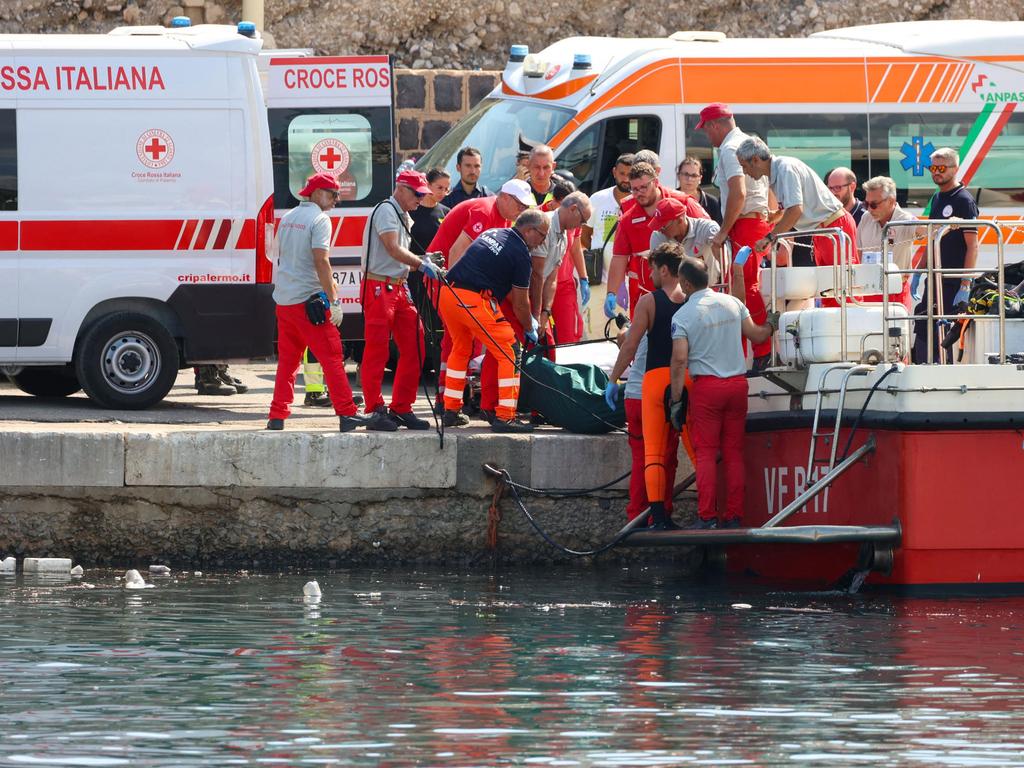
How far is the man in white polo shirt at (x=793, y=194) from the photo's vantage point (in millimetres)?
11555

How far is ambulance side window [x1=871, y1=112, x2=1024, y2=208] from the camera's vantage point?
15.8 metres

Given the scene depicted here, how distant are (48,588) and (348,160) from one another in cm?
599

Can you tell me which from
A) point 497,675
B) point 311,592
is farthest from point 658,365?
point 497,675

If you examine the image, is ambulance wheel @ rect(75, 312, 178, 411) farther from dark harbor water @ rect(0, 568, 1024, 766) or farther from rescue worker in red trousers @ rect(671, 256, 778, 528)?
rescue worker in red trousers @ rect(671, 256, 778, 528)

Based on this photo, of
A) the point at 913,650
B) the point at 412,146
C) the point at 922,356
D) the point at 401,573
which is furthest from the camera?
the point at 412,146

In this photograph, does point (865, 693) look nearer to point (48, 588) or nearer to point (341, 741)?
point (341, 741)

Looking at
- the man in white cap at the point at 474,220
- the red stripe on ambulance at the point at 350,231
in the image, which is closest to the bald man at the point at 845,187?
the man in white cap at the point at 474,220

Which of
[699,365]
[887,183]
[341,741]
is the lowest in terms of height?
[341,741]

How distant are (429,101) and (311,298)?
7.72m

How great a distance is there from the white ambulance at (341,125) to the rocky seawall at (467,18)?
22.7ft

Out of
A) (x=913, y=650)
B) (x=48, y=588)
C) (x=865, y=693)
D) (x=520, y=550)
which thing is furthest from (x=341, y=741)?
(x=520, y=550)

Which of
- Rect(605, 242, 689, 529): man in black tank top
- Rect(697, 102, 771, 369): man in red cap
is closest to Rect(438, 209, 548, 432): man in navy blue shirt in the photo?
Rect(605, 242, 689, 529): man in black tank top

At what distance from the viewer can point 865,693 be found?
26.5 ft

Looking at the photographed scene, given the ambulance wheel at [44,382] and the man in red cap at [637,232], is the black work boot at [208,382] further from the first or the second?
the man in red cap at [637,232]
